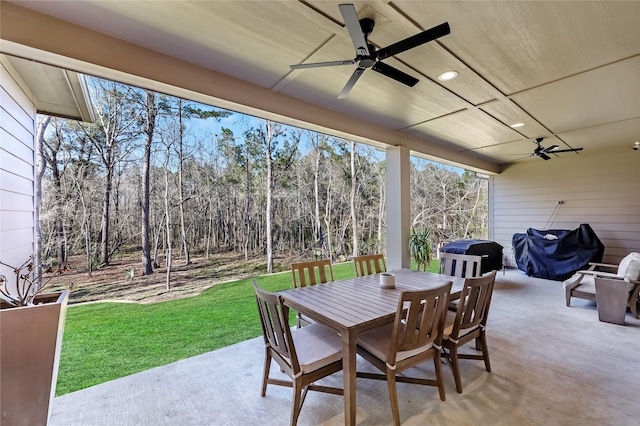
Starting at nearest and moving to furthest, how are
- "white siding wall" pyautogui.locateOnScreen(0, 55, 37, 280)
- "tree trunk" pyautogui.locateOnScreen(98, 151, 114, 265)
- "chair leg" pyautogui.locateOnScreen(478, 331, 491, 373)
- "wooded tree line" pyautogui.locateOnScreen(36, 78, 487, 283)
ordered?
"white siding wall" pyautogui.locateOnScreen(0, 55, 37, 280), "chair leg" pyautogui.locateOnScreen(478, 331, 491, 373), "wooded tree line" pyautogui.locateOnScreen(36, 78, 487, 283), "tree trunk" pyautogui.locateOnScreen(98, 151, 114, 265)

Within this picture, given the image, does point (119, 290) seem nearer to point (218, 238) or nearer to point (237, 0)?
point (218, 238)

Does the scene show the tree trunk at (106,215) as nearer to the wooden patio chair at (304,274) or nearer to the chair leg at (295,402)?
the wooden patio chair at (304,274)

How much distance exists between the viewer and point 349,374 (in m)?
1.78

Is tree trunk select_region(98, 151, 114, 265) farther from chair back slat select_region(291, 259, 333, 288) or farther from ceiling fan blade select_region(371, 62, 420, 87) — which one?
ceiling fan blade select_region(371, 62, 420, 87)

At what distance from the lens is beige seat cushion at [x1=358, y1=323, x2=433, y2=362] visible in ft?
6.40

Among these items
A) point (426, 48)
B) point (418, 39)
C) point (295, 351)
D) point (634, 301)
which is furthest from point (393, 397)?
point (634, 301)

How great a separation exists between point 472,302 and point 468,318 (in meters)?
0.18

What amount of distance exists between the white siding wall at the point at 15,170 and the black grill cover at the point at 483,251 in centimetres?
598

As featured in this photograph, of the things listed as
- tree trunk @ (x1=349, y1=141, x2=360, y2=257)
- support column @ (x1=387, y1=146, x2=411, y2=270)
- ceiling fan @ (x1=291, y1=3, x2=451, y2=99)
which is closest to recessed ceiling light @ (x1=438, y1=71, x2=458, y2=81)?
ceiling fan @ (x1=291, y1=3, x2=451, y2=99)

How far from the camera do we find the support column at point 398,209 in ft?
14.6

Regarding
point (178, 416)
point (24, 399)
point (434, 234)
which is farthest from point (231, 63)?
point (434, 234)

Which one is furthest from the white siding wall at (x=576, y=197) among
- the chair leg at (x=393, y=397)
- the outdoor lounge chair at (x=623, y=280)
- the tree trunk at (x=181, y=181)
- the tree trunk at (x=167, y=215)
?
the tree trunk at (x=167, y=215)

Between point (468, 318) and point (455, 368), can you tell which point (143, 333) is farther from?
point (468, 318)

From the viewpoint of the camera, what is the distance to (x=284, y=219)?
22.8 ft
